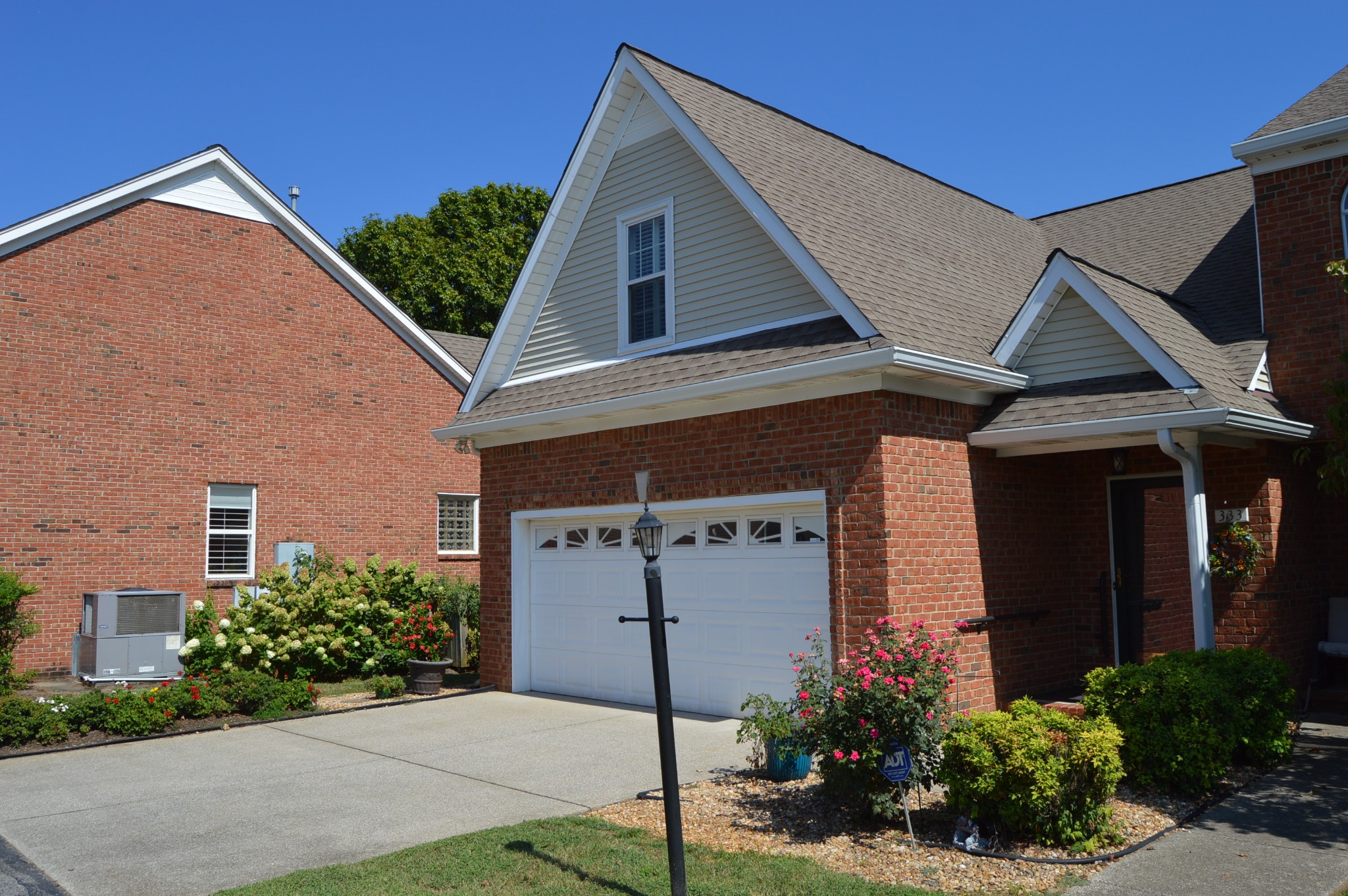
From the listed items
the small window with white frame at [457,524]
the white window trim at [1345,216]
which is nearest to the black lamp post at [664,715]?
the white window trim at [1345,216]

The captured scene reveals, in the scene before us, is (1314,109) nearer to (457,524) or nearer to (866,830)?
(866,830)

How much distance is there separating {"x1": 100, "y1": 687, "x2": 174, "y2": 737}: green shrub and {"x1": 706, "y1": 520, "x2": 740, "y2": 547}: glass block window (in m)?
6.39

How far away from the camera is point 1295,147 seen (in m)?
11.8

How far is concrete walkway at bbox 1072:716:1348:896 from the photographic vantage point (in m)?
5.88

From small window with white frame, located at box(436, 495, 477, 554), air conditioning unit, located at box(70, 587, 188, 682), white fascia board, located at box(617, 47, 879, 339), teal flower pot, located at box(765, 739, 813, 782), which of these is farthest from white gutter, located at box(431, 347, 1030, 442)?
small window with white frame, located at box(436, 495, 477, 554)

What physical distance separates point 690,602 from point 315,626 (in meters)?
6.93

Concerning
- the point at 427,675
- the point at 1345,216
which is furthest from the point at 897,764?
the point at 427,675

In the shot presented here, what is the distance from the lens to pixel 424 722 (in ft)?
39.5

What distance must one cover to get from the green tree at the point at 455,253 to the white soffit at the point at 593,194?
25966 millimetres

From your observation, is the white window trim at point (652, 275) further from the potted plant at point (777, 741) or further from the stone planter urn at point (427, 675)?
the potted plant at point (777, 741)

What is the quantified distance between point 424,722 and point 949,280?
26.7 feet

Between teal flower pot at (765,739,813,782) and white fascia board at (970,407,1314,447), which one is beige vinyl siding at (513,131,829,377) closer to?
white fascia board at (970,407,1314,447)

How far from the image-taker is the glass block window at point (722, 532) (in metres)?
11.6

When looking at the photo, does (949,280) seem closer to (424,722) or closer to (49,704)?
(424,722)
